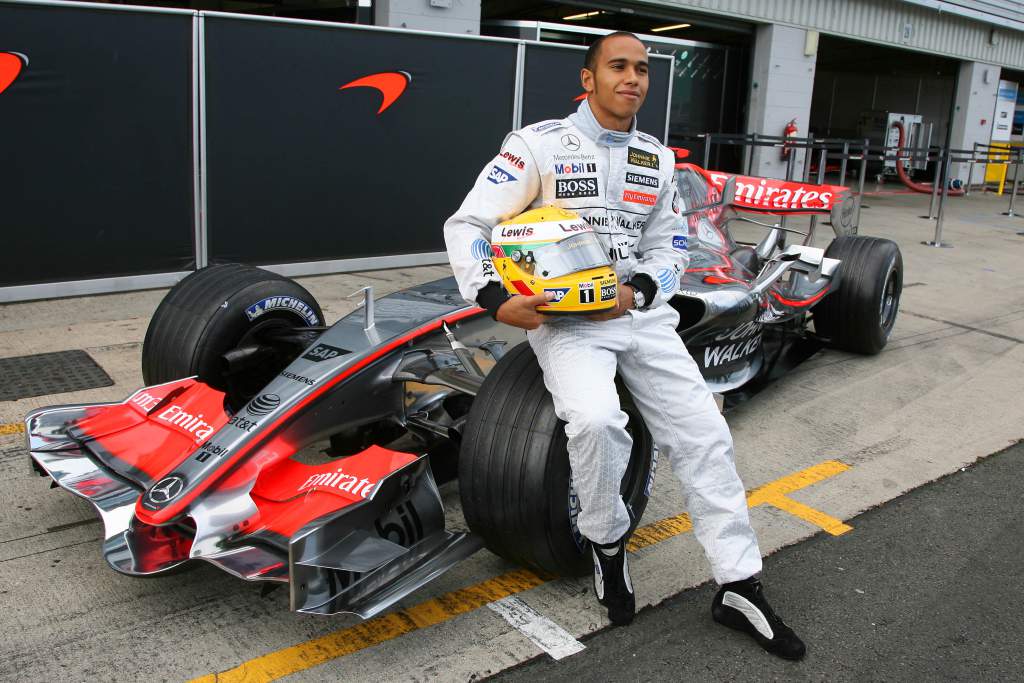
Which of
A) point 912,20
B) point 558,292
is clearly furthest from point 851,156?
point 558,292

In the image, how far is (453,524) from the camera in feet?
12.1

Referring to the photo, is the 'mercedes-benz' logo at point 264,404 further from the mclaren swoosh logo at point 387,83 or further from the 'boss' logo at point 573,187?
the mclaren swoosh logo at point 387,83

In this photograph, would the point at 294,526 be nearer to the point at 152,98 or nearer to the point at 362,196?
the point at 152,98

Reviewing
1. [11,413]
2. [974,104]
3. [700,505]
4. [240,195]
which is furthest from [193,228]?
[974,104]

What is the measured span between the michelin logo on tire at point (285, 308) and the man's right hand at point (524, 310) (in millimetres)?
1671

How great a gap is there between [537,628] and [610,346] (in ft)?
3.06

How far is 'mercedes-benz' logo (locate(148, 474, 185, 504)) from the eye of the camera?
2867 millimetres

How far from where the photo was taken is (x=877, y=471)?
4.43 meters

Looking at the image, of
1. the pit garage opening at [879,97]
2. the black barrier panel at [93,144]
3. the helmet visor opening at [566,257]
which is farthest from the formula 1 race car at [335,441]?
the pit garage opening at [879,97]

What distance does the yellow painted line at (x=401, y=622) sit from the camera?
8.91ft

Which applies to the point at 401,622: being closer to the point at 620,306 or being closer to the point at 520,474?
the point at 520,474

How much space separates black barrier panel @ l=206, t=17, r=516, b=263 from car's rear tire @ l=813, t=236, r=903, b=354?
13.0 feet

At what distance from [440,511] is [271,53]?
566cm

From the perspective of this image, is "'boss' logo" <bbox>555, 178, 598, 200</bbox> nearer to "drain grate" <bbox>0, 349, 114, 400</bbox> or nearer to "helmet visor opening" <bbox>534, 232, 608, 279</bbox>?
"helmet visor opening" <bbox>534, 232, 608, 279</bbox>
